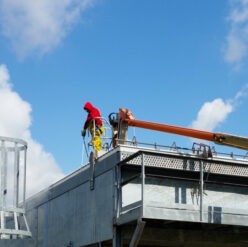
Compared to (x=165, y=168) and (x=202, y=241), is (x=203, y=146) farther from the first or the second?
(x=202, y=241)

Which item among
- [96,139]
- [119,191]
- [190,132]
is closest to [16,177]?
[96,139]

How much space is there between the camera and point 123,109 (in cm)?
2027

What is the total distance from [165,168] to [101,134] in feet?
13.0

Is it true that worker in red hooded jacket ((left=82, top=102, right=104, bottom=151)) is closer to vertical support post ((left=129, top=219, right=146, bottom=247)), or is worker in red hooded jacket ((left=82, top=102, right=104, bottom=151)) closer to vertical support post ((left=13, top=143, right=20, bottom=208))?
vertical support post ((left=13, top=143, right=20, bottom=208))

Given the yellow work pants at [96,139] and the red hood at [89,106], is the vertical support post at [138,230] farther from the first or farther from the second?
the red hood at [89,106]

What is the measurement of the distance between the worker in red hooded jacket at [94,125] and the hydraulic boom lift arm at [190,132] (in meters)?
0.92

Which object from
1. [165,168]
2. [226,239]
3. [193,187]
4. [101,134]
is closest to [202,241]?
[226,239]

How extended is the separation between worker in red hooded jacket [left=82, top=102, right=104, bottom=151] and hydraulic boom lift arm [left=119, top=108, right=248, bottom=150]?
917 millimetres

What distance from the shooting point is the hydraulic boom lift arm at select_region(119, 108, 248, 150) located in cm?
1981

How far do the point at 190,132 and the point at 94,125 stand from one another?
155 inches

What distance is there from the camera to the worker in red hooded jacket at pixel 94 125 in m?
19.2

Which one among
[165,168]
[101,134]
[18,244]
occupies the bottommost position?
[18,244]

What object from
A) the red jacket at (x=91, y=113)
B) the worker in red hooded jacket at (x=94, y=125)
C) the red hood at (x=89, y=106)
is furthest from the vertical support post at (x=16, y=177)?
the red hood at (x=89, y=106)

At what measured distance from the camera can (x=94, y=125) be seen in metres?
19.4
